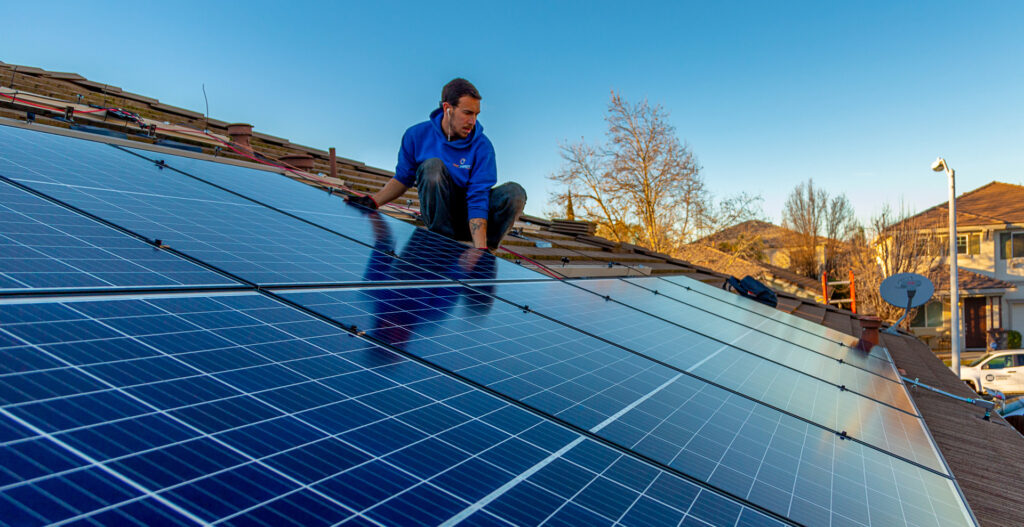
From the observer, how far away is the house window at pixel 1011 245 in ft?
132

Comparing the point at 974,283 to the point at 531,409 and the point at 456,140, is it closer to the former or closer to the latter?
the point at 456,140

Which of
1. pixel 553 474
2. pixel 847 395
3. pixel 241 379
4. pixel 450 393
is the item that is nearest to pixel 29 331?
pixel 241 379

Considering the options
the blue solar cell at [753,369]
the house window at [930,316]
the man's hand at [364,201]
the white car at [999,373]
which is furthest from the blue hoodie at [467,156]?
the house window at [930,316]

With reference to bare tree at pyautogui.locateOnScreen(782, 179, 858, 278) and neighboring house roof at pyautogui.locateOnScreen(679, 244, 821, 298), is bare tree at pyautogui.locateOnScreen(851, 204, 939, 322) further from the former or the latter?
bare tree at pyautogui.locateOnScreen(782, 179, 858, 278)

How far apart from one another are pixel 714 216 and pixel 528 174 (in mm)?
13019

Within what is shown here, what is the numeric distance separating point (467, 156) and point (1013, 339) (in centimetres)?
4626

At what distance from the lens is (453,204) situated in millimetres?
6539

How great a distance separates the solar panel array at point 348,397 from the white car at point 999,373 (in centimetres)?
2412

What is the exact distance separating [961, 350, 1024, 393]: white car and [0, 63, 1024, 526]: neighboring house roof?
13.3m

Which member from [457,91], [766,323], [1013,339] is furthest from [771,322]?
[1013,339]

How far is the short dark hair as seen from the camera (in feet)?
19.2

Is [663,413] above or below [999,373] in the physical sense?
above

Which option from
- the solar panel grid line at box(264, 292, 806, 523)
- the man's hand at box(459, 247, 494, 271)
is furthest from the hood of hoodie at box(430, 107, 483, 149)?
the solar panel grid line at box(264, 292, 806, 523)

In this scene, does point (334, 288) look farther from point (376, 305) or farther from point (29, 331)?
point (29, 331)
